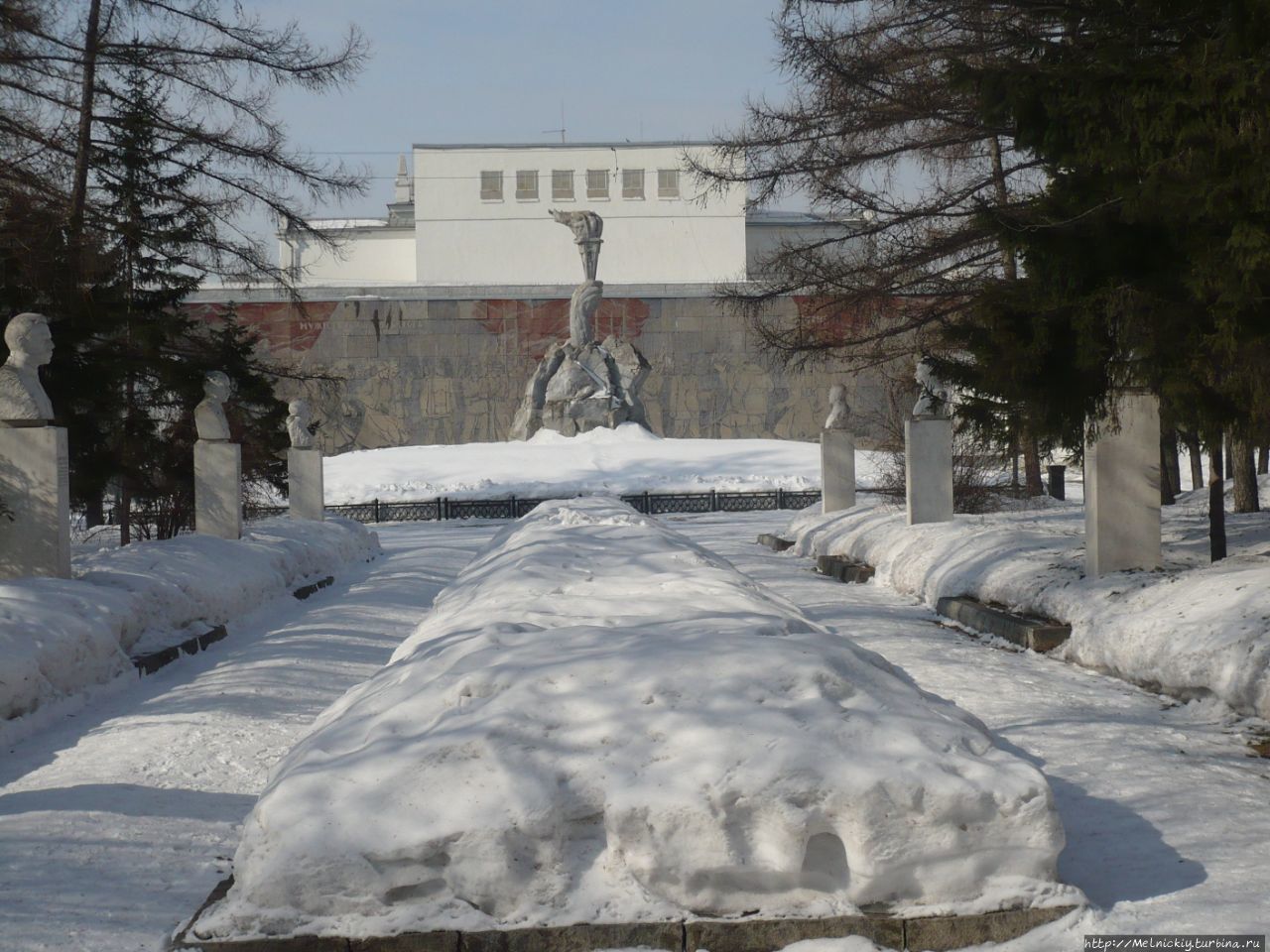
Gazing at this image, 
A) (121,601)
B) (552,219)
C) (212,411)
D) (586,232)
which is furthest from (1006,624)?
(552,219)

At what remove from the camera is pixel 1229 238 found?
24.4 feet

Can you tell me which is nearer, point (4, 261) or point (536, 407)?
point (4, 261)

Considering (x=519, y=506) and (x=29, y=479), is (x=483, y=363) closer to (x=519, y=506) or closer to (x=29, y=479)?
(x=519, y=506)

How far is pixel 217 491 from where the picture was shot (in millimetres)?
16109

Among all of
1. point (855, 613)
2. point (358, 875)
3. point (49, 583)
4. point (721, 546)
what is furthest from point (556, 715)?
point (721, 546)

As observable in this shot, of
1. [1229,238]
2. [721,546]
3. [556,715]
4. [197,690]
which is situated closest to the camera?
[556,715]

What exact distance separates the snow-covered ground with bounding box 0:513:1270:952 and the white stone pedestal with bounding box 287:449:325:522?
9.64m

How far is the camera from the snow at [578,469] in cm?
3178

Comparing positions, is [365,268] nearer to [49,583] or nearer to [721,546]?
[721,546]

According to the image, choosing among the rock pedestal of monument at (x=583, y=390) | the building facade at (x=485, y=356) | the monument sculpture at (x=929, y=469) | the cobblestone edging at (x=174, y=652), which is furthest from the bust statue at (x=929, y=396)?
the building facade at (x=485, y=356)

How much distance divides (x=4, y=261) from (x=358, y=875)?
11.5 meters

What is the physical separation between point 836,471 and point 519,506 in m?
9.79

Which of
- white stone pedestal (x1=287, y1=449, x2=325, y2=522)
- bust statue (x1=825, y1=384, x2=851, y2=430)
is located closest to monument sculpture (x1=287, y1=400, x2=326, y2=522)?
white stone pedestal (x1=287, y1=449, x2=325, y2=522)

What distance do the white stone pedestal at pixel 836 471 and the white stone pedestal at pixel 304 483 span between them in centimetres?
793
